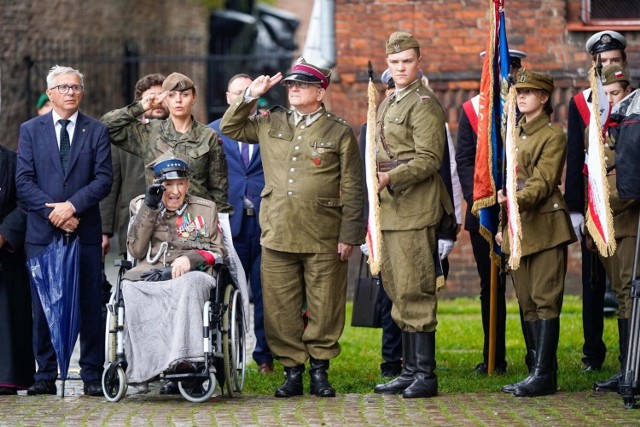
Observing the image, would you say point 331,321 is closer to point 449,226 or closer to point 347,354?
point 449,226

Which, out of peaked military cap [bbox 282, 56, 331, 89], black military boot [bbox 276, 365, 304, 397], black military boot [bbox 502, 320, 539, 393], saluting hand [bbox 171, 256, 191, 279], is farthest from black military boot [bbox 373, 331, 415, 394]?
peaked military cap [bbox 282, 56, 331, 89]

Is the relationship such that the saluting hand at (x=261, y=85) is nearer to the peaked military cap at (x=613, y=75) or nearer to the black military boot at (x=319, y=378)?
the black military boot at (x=319, y=378)

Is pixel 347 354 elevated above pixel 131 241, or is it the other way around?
pixel 131 241

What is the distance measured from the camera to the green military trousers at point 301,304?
30.6 feet

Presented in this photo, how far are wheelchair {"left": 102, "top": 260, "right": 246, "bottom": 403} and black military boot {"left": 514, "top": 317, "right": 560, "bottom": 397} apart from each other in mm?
1856

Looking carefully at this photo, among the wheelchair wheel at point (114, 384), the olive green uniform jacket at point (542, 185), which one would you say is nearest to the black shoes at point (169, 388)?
the wheelchair wheel at point (114, 384)

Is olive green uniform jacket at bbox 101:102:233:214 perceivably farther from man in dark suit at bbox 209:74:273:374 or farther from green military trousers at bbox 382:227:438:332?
green military trousers at bbox 382:227:438:332

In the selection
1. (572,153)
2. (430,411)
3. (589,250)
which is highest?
(572,153)

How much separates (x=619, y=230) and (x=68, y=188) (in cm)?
366

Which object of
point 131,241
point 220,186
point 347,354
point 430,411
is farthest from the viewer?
point 347,354

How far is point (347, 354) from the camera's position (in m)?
11.7

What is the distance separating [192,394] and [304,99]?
2044 mm

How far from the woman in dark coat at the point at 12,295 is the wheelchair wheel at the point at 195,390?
135 cm

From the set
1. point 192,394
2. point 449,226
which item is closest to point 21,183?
point 192,394
